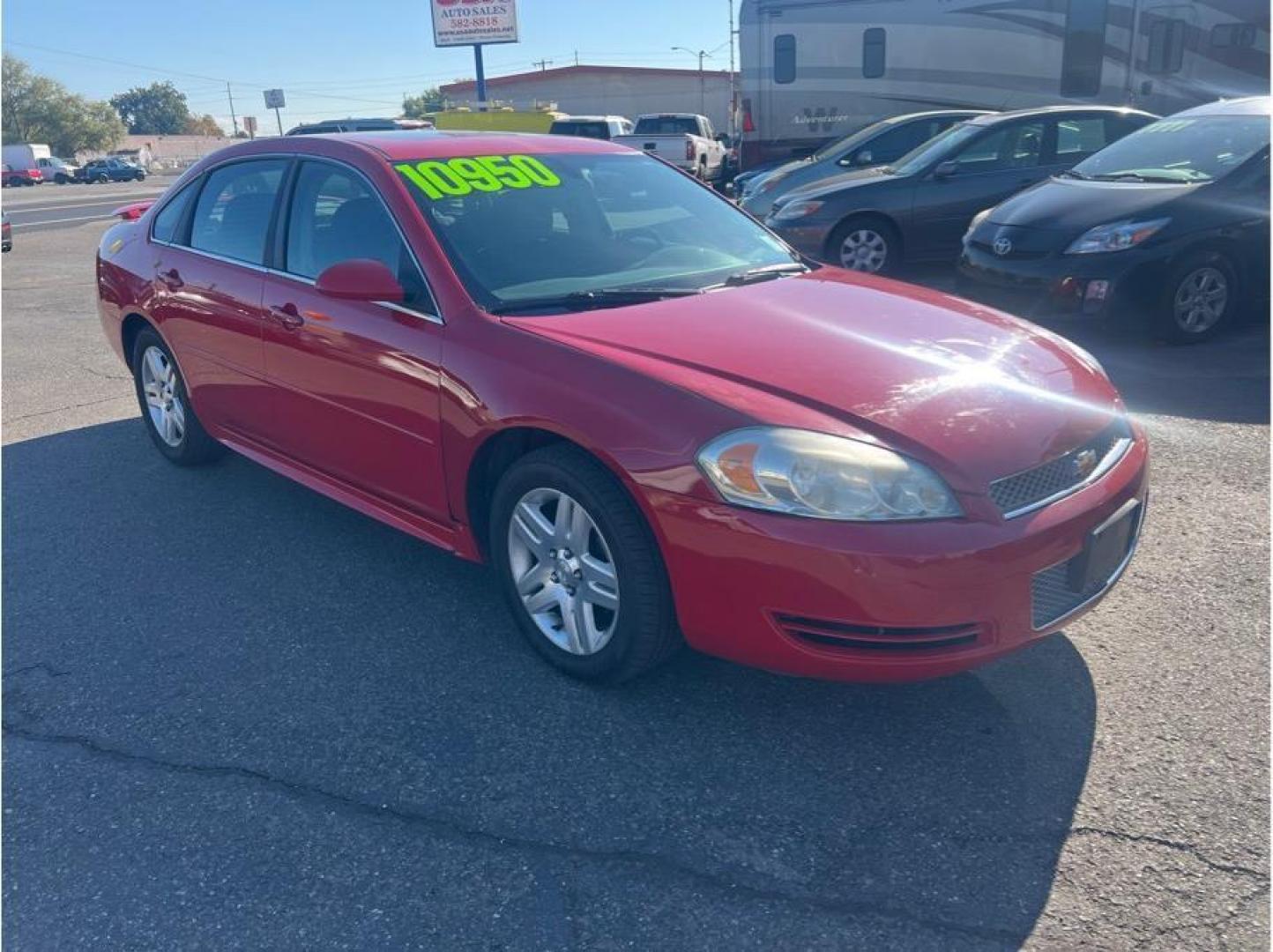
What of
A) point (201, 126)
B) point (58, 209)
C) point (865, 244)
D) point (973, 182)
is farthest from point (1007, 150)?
point (201, 126)

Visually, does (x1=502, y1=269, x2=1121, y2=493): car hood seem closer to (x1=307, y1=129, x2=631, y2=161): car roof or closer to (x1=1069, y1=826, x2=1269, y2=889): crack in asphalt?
(x1=1069, y1=826, x2=1269, y2=889): crack in asphalt

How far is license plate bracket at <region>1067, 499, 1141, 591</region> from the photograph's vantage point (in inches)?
110

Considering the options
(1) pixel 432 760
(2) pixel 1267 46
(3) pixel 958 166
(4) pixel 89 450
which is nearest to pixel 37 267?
(4) pixel 89 450

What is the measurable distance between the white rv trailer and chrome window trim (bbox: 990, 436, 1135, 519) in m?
14.0

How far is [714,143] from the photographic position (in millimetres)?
24312

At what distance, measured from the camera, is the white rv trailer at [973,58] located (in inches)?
567

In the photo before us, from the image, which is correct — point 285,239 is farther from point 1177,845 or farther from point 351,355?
point 1177,845

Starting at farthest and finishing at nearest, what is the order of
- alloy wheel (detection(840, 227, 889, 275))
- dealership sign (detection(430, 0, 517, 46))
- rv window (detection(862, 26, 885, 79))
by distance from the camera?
dealership sign (detection(430, 0, 517, 46)), rv window (detection(862, 26, 885, 79)), alloy wheel (detection(840, 227, 889, 275))

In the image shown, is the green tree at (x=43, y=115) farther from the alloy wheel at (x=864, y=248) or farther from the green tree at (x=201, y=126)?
the alloy wheel at (x=864, y=248)

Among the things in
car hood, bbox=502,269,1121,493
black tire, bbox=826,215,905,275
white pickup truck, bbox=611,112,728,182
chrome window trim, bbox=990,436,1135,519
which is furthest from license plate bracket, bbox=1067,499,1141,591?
white pickup truck, bbox=611,112,728,182

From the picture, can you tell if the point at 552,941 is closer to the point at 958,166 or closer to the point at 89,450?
the point at 89,450

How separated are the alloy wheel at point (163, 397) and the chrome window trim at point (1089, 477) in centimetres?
400

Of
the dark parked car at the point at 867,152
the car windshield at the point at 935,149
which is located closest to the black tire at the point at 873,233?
the car windshield at the point at 935,149

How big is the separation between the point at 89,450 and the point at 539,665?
12.2 ft
